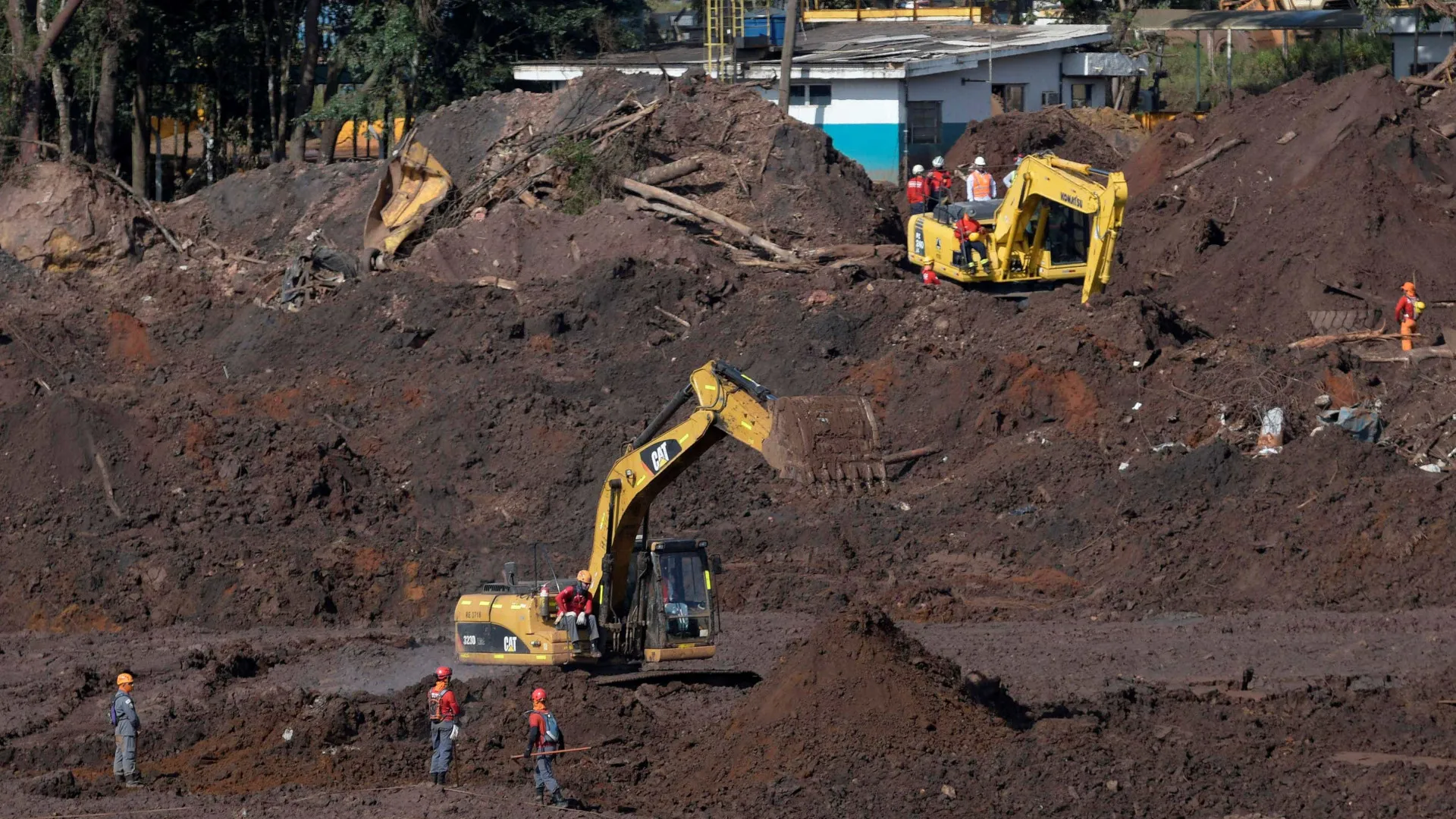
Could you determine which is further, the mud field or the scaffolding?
the scaffolding

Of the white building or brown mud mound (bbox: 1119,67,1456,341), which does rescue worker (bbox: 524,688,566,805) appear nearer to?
brown mud mound (bbox: 1119,67,1456,341)

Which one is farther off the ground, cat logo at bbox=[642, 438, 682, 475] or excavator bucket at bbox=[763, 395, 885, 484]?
excavator bucket at bbox=[763, 395, 885, 484]

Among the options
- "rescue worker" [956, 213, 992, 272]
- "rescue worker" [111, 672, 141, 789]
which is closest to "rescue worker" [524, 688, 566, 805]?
"rescue worker" [111, 672, 141, 789]

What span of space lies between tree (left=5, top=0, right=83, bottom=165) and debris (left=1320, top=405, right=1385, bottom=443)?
898 inches

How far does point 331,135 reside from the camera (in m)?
38.3

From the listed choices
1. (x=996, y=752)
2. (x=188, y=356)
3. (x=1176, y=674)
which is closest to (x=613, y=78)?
(x=188, y=356)

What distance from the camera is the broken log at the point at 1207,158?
31.8m

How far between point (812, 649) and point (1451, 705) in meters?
4.99

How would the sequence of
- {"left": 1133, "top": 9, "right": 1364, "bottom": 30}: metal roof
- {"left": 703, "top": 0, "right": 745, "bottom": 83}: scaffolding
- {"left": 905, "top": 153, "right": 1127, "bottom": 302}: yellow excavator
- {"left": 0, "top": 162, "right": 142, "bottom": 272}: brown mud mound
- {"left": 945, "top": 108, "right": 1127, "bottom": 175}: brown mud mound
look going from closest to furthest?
{"left": 905, "top": 153, "right": 1127, "bottom": 302}: yellow excavator, {"left": 0, "top": 162, "right": 142, "bottom": 272}: brown mud mound, {"left": 945, "top": 108, "right": 1127, "bottom": 175}: brown mud mound, {"left": 703, "top": 0, "right": 745, "bottom": 83}: scaffolding, {"left": 1133, "top": 9, "right": 1364, "bottom": 30}: metal roof

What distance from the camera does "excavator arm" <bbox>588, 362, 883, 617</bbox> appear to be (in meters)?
12.3

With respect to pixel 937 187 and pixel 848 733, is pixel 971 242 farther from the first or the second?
pixel 848 733

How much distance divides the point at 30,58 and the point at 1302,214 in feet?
74.2

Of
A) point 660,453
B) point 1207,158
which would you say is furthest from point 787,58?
point 660,453

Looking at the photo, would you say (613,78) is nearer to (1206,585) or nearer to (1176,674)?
(1206,585)
